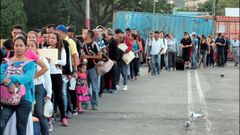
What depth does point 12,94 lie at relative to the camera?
674cm

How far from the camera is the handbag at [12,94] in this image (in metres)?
6.74

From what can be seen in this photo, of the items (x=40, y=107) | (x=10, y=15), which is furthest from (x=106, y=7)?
(x=40, y=107)

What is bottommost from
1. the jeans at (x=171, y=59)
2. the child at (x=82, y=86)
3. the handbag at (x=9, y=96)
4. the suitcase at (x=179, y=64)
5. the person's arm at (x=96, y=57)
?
the suitcase at (x=179, y=64)

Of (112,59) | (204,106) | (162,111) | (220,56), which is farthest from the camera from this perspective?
(220,56)

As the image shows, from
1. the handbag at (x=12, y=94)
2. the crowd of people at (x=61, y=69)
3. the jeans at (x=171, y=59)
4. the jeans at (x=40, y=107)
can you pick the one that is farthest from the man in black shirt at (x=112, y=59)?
the jeans at (x=171, y=59)

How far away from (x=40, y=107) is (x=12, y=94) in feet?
4.70

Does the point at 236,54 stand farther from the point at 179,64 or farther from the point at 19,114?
the point at 19,114

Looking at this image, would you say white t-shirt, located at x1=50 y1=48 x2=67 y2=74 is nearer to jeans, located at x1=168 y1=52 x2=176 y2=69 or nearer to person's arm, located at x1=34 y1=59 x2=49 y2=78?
person's arm, located at x1=34 y1=59 x2=49 y2=78

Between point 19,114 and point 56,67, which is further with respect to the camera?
point 56,67

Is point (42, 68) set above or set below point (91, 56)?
above

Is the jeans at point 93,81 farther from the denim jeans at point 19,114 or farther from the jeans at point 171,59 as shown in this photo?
the jeans at point 171,59

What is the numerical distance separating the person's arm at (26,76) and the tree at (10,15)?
159 ft

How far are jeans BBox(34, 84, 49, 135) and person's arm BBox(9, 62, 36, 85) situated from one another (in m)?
1.29

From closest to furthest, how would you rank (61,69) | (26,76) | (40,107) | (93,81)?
(26,76) < (40,107) < (61,69) < (93,81)
